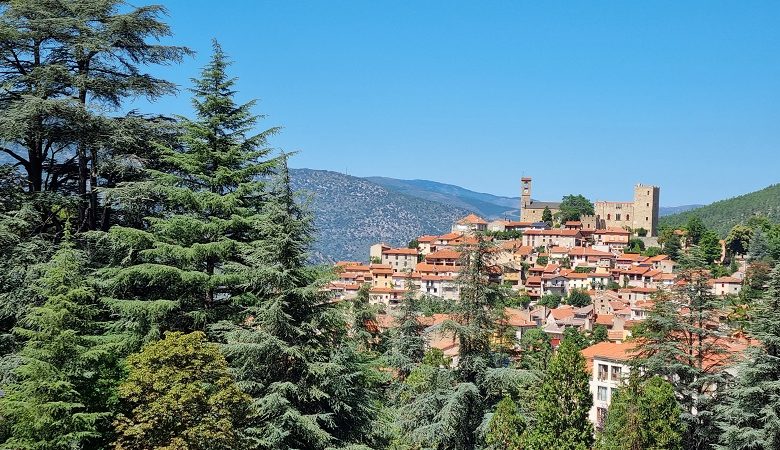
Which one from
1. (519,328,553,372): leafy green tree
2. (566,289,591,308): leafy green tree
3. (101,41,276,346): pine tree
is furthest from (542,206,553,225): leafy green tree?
(101,41,276,346): pine tree

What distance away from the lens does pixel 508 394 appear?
19.0 m

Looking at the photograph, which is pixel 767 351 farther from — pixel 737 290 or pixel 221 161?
pixel 737 290

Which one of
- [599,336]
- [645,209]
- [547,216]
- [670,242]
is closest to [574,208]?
[547,216]

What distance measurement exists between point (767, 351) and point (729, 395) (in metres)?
1.77

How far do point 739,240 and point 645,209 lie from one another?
29.5 metres

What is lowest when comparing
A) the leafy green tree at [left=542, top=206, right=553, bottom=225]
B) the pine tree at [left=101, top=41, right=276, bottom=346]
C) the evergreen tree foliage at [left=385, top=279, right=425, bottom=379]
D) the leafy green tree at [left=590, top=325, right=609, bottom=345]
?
the leafy green tree at [left=590, top=325, right=609, bottom=345]

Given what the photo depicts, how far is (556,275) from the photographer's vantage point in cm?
9838

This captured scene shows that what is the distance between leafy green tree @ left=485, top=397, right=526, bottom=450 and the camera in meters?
A: 18.5

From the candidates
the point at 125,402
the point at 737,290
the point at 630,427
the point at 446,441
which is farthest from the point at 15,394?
the point at 737,290

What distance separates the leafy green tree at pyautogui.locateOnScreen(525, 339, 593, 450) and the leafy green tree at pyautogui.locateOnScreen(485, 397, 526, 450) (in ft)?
6.97

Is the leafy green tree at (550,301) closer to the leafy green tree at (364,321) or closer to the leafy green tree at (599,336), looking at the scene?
the leafy green tree at (599,336)

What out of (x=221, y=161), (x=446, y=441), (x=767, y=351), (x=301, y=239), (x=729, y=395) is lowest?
(x=446, y=441)

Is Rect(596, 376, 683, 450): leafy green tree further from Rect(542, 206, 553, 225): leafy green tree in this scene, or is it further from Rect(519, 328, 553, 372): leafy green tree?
Rect(542, 206, 553, 225): leafy green tree

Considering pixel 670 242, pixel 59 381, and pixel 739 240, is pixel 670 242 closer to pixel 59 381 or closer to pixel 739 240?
pixel 739 240
